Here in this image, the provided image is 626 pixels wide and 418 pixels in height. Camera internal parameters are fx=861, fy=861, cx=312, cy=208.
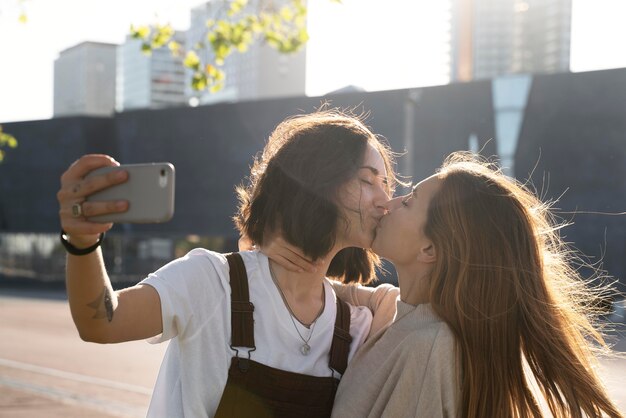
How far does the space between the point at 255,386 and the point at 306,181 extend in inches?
26.1

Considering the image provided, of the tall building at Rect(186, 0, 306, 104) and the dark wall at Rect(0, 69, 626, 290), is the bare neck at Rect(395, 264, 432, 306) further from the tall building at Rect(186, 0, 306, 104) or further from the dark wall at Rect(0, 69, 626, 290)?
the tall building at Rect(186, 0, 306, 104)

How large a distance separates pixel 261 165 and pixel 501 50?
6716 inches

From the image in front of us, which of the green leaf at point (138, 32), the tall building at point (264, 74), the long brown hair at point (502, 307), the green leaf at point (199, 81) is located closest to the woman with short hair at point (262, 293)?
the long brown hair at point (502, 307)

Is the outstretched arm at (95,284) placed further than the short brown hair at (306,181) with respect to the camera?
No

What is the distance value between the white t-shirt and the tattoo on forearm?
0.17m

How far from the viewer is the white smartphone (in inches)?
73.3

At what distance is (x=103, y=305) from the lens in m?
2.15

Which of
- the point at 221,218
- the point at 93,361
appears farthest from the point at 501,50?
the point at 93,361

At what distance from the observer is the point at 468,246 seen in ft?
8.48

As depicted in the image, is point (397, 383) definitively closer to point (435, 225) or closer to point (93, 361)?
point (435, 225)

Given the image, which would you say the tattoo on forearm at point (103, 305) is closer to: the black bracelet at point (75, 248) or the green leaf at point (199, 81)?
the black bracelet at point (75, 248)

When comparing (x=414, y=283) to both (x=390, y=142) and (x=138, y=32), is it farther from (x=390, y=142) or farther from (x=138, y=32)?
(x=390, y=142)

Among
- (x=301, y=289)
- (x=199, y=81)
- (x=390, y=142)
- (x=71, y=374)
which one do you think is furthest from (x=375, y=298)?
(x=390, y=142)

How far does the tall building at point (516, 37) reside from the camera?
165m
